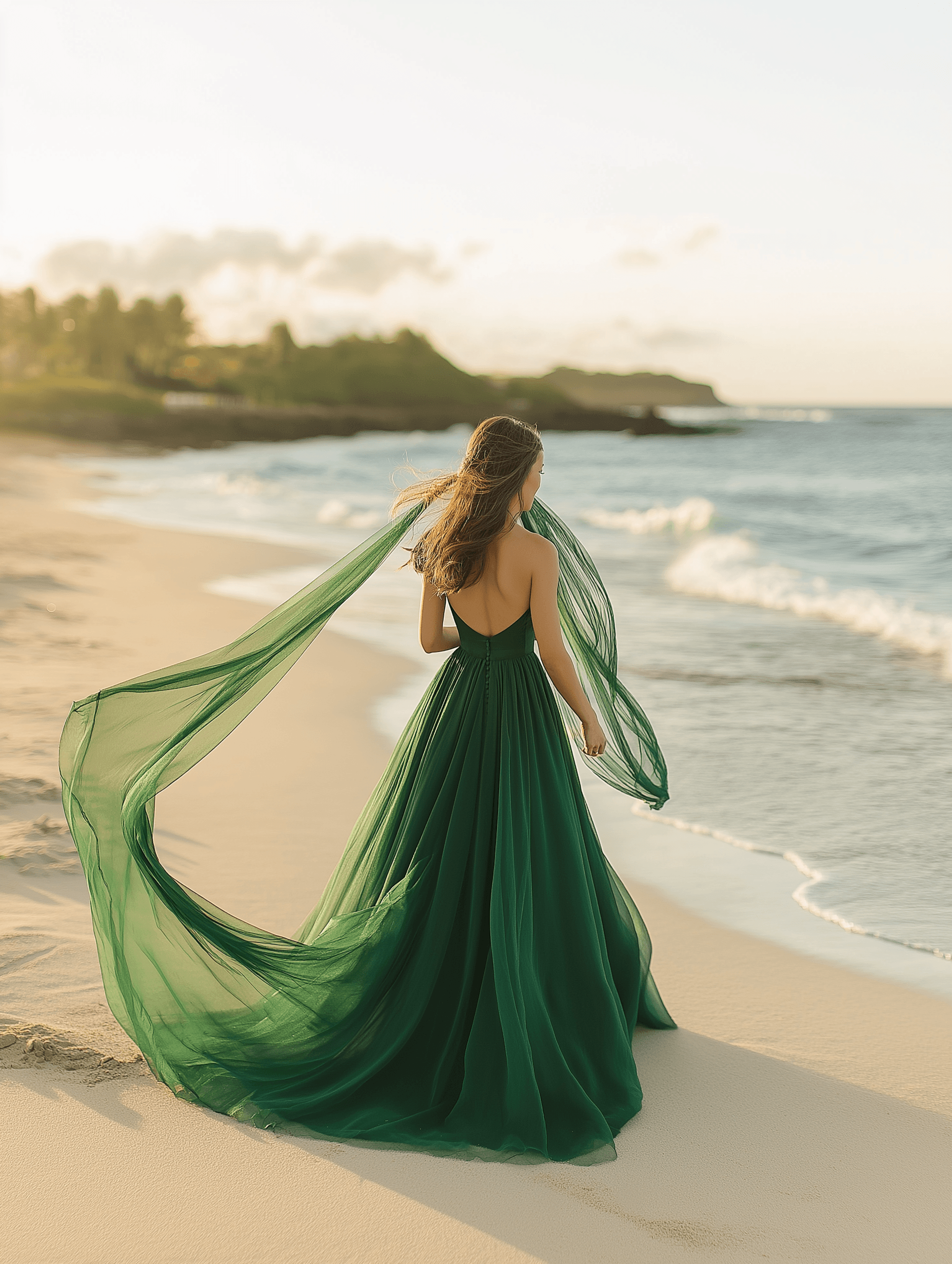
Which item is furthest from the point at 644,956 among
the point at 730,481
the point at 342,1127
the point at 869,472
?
the point at 869,472

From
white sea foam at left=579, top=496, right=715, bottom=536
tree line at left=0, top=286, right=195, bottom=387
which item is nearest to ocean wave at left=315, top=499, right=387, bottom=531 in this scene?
white sea foam at left=579, top=496, right=715, bottom=536

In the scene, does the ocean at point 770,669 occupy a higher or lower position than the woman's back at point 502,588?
lower

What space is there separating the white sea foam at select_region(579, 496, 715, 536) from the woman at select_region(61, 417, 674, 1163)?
18209 mm

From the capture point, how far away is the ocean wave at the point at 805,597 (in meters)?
10.9

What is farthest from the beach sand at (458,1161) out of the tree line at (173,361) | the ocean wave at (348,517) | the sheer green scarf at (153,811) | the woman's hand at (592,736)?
the tree line at (173,361)

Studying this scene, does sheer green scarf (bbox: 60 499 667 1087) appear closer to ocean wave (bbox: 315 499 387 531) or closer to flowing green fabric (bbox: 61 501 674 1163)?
flowing green fabric (bbox: 61 501 674 1163)

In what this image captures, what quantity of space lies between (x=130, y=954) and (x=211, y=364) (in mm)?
108481

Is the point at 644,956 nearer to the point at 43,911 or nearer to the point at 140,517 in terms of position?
the point at 43,911

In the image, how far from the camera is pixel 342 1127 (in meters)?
2.78

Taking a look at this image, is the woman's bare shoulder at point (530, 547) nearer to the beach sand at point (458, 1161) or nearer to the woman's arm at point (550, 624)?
the woman's arm at point (550, 624)

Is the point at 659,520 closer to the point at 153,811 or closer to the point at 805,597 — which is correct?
the point at 805,597

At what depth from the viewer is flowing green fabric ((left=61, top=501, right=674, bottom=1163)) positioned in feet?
9.27

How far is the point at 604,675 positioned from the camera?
3.44 m

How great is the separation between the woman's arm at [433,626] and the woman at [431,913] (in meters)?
0.02
